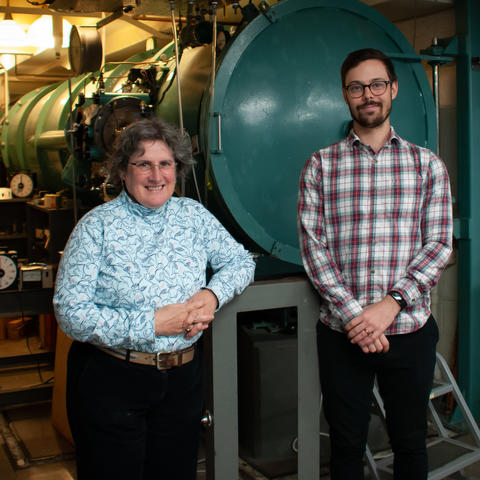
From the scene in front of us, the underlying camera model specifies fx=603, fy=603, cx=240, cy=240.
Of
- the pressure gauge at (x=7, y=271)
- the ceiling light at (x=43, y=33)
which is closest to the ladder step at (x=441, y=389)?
the pressure gauge at (x=7, y=271)

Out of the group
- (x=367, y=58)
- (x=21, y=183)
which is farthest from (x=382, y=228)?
(x=21, y=183)

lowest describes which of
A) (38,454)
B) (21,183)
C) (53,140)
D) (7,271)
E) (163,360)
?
(38,454)

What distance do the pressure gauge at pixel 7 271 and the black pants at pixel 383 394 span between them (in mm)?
2171

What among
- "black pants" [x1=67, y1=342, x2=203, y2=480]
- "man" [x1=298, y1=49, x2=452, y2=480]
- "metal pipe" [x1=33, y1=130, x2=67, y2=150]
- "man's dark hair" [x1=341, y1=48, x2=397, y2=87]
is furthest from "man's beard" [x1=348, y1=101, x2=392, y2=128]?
"metal pipe" [x1=33, y1=130, x2=67, y2=150]

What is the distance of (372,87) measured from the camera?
6.18ft

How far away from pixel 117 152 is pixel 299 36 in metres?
1.25

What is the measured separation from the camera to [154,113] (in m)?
3.14

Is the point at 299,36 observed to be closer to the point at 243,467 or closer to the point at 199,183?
the point at 199,183

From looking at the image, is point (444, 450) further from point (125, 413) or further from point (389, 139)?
point (125, 413)

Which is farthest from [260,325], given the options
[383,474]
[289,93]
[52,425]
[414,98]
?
[52,425]

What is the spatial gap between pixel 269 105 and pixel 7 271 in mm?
1858

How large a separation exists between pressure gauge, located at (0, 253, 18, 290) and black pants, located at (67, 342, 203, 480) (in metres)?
1.91

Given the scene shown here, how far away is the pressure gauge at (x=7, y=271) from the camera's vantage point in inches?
136

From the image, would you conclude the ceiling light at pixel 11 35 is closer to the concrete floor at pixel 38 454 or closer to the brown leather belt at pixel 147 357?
the concrete floor at pixel 38 454
